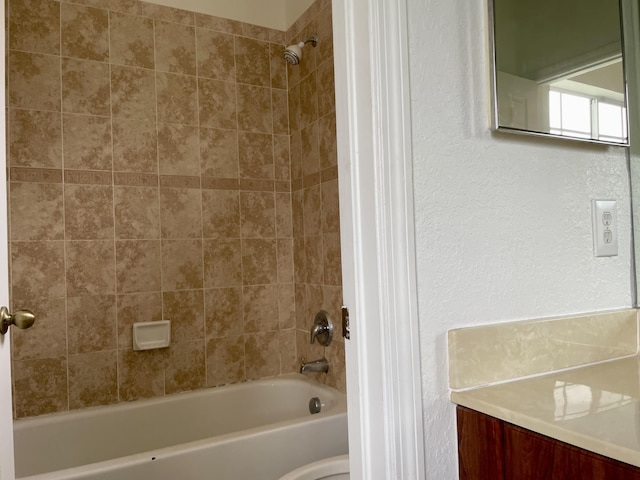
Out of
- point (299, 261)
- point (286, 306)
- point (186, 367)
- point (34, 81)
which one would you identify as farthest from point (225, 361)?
point (34, 81)

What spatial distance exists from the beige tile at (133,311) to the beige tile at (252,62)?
4.05 feet

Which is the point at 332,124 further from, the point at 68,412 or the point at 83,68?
the point at 68,412

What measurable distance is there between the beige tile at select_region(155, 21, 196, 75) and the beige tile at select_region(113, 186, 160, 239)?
2.06 ft

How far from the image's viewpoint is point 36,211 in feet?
6.57

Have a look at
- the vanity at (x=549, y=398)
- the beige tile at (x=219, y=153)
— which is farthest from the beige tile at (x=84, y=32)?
the vanity at (x=549, y=398)

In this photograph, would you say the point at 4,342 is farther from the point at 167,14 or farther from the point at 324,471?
the point at 167,14

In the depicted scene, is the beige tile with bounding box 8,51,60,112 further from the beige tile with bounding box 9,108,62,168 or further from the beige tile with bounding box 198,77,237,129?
the beige tile with bounding box 198,77,237,129

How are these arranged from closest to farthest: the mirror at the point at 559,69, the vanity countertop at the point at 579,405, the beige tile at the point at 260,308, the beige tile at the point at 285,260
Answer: the vanity countertop at the point at 579,405 < the mirror at the point at 559,69 < the beige tile at the point at 260,308 < the beige tile at the point at 285,260

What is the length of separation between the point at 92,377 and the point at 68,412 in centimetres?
17

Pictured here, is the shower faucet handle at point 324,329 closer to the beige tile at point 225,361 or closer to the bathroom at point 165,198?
the bathroom at point 165,198

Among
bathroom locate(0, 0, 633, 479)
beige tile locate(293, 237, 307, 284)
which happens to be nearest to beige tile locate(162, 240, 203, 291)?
beige tile locate(293, 237, 307, 284)

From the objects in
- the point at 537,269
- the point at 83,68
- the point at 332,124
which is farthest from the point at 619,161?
the point at 83,68

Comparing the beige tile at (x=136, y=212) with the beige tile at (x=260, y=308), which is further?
the beige tile at (x=260, y=308)

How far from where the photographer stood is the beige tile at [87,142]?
2070 mm
